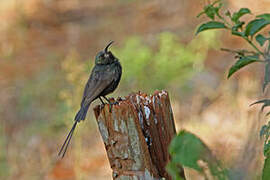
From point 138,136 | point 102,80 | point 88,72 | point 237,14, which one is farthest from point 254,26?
point 88,72

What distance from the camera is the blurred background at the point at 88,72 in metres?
6.84

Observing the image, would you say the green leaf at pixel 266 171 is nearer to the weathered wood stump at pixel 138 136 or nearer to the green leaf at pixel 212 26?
the weathered wood stump at pixel 138 136

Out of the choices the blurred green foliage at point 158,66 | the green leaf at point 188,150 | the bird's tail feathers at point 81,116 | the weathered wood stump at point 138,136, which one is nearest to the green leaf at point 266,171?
the green leaf at point 188,150

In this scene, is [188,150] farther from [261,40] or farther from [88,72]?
[88,72]

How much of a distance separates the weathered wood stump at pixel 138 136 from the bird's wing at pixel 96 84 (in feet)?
3.89

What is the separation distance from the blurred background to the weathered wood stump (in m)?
2.24

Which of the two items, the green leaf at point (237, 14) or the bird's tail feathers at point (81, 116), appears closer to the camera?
the green leaf at point (237, 14)

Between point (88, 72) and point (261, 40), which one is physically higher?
point (88, 72)

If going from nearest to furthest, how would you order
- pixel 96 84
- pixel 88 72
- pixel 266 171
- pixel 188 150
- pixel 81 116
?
pixel 188 150, pixel 266 171, pixel 81 116, pixel 96 84, pixel 88 72

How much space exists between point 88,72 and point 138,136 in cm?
585

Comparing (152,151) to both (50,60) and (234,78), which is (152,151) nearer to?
(234,78)

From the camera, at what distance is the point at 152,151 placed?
2381 millimetres

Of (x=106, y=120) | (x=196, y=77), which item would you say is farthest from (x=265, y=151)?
(x=196, y=77)

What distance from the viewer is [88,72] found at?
26.6 feet
